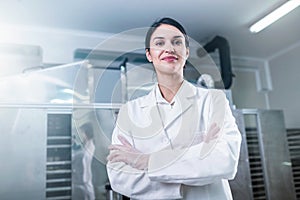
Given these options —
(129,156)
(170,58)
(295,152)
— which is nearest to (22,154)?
(129,156)

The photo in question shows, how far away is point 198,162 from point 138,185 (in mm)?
206

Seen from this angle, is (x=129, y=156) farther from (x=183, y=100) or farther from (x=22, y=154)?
(x=22, y=154)

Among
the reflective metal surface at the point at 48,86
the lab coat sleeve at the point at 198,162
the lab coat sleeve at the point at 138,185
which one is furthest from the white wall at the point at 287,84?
the lab coat sleeve at the point at 138,185

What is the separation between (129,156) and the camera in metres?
0.89

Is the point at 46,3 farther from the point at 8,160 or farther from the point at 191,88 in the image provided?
the point at 191,88

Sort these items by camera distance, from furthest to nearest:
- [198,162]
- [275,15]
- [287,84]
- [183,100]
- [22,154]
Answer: [287,84] → [275,15] → [22,154] → [183,100] → [198,162]

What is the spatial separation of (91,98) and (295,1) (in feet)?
5.69

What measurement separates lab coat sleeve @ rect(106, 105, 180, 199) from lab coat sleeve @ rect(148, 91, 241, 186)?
3 centimetres

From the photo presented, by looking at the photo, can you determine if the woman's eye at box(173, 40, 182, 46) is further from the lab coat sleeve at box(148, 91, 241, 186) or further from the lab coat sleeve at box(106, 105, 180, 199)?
the lab coat sleeve at box(106, 105, 180, 199)

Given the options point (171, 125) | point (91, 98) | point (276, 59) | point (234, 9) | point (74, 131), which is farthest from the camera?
point (276, 59)

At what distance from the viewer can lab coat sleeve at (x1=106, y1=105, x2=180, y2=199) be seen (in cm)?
87

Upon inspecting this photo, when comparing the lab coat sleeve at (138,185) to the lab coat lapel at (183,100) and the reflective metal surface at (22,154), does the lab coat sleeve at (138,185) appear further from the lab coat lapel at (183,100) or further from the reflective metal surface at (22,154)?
the reflective metal surface at (22,154)

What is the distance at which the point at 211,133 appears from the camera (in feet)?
2.93

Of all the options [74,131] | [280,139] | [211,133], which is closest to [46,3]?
[74,131]
